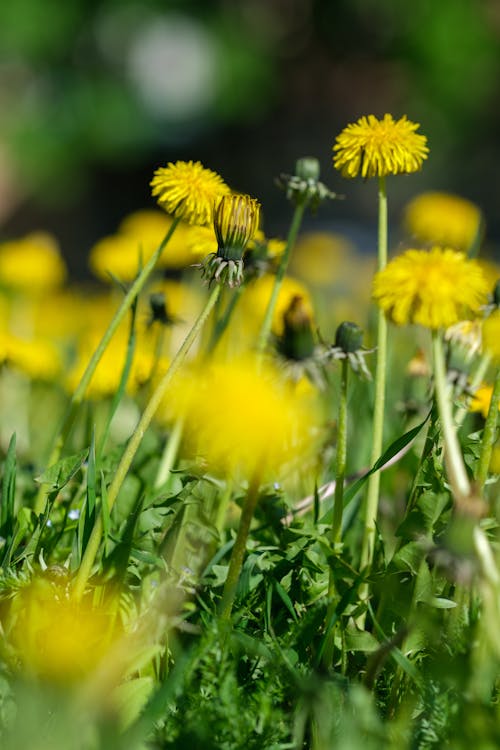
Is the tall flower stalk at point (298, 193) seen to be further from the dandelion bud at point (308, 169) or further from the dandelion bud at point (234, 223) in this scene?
the dandelion bud at point (234, 223)

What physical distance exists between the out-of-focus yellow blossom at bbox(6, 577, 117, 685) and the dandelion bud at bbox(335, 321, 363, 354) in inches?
13.7

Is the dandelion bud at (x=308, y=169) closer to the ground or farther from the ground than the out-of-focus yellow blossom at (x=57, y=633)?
farther from the ground

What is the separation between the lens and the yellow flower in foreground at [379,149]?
3.23 feet

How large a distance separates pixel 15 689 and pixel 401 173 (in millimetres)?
623

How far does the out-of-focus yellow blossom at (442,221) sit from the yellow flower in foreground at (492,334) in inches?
22.9

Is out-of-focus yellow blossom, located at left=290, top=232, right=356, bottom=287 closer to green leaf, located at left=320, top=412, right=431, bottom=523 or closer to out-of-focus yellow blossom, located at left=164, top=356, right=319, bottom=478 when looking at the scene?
green leaf, located at left=320, top=412, right=431, bottom=523

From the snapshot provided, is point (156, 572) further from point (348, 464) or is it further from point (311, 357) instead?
point (348, 464)

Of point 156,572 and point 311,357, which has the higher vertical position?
point 311,357

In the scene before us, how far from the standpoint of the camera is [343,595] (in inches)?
36.7

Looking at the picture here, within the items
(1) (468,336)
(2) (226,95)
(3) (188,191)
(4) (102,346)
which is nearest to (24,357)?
(4) (102,346)

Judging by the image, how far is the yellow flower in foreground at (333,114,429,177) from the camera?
38.8 inches

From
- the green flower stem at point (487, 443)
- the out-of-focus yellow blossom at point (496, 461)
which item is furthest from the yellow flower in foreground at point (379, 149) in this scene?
the out-of-focus yellow blossom at point (496, 461)

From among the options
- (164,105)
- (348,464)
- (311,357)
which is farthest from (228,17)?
(311,357)

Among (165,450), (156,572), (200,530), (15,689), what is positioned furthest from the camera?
(165,450)
